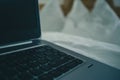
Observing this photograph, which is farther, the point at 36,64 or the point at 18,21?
the point at 18,21

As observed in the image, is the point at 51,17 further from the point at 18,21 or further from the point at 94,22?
the point at 18,21

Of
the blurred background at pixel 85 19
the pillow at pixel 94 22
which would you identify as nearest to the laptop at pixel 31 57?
the blurred background at pixel 85 19

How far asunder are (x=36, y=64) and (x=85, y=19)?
Result: 0.76 meters

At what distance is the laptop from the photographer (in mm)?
507

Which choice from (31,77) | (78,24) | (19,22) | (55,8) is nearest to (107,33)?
(78,24)

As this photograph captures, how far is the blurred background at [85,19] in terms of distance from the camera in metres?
1.11

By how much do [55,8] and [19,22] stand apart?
2.21 ft

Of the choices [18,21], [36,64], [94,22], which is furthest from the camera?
[94,22]

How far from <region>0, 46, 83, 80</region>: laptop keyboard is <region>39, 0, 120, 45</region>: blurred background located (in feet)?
1.42

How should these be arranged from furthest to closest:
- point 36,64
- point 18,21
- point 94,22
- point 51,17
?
point 51,17 < point 94,22 < point 18,21 < point 36,64

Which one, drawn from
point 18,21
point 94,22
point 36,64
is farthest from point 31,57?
point 94,22

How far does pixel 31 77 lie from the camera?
48 centimetres

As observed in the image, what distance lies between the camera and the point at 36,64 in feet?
1.82

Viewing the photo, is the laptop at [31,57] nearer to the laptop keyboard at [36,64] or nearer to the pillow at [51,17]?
the laptop keyboard at [36,64]
